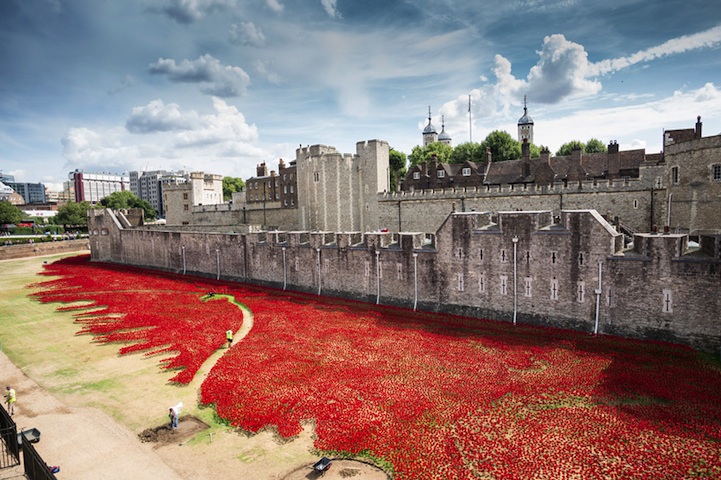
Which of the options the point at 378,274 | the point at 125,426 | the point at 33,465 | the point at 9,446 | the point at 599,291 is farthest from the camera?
the point at 378,274

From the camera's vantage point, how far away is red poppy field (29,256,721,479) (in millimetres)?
13133

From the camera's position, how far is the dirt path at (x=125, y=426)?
1345 centimetres

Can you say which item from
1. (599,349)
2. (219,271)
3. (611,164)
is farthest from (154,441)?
(611,164)

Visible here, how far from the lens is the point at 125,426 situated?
16.4 meters

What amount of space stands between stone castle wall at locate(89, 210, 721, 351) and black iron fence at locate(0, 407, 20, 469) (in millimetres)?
22207

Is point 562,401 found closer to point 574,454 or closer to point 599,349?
point 574,454

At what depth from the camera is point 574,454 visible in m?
13.1

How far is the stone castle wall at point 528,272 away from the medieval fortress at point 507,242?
0.22ft

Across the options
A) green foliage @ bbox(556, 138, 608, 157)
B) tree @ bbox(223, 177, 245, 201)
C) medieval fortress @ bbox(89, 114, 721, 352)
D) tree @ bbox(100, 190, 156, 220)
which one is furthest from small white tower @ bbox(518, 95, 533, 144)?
tree @ bbox(100, 190, 156, 220)

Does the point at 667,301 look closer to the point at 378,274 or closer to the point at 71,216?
the point at 378,274

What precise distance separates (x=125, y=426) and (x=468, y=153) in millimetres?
67981

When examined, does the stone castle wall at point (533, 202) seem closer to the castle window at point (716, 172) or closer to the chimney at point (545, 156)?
the castle window at point (716, 172)

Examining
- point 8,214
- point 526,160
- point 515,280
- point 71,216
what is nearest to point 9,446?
point 515,280

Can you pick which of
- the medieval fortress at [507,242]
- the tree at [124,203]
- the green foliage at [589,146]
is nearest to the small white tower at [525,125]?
the green foliage at [589,146]
